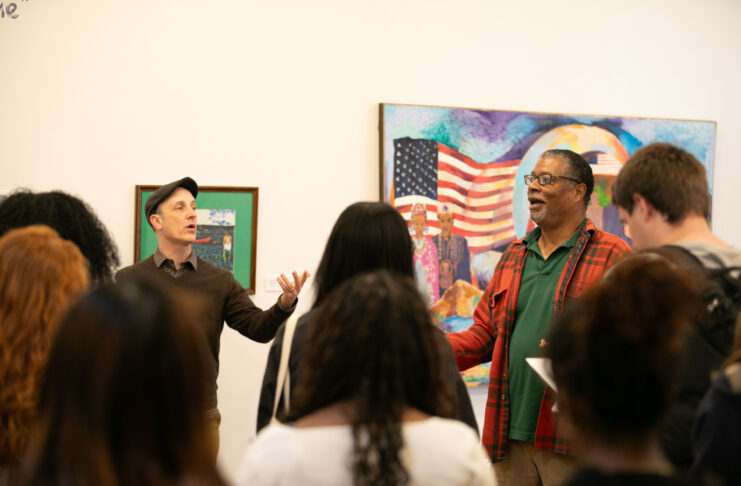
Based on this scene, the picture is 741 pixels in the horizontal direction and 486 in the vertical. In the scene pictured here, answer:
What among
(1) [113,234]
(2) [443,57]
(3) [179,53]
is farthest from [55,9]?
(2) [443,57]

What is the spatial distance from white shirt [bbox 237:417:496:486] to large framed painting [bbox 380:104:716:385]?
278 cm

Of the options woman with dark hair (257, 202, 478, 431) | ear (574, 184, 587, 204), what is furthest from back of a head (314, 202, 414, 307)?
ear (574, 184, 587, 204)

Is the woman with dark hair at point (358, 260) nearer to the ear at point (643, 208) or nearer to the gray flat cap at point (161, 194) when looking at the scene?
the ear at point (643, 208)

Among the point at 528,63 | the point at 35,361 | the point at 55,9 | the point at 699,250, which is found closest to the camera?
the point at 35,361

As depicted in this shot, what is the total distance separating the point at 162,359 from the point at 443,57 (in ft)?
11.7

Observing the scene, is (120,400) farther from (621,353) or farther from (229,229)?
(229,229)

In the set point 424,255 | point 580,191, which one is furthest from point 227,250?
point 580,191

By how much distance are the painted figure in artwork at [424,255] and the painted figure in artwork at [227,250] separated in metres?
1.06

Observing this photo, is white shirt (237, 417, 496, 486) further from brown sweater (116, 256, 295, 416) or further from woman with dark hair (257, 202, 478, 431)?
brown sweater (116, 256, 295, 416)

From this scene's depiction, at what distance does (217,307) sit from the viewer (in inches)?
135

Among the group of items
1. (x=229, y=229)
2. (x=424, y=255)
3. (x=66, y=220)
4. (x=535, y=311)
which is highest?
(x=66, y=220)

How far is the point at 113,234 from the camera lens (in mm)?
3842

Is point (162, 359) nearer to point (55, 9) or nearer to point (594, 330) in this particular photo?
point (594, 330)

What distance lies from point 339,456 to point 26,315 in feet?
2.68
